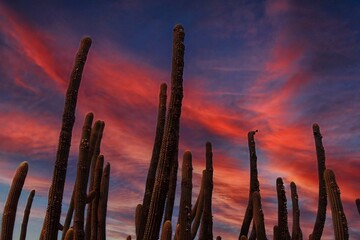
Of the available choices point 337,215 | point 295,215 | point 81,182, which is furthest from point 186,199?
point 295,215

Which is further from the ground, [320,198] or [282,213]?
[320,198]

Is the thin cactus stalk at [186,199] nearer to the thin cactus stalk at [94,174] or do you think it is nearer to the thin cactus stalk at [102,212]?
the thin cactus stalk at [94,174]

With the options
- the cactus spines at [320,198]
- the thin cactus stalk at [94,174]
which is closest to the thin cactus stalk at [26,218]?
the thin cactus stalk at [94,174]

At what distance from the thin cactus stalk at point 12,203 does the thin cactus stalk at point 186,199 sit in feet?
5.90

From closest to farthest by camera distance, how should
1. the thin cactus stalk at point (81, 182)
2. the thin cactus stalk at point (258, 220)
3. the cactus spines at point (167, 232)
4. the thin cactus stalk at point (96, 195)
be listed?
1. the cactus spines at point (167, 232)
2. the thin cactus stalk at point (81, 182)
3. the thin cactus stalk at point (258, 220)
4. the thin cactus stalk at point (96, 195)

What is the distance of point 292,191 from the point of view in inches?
303

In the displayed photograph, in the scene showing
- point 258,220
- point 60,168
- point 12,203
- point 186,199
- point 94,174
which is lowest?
point 12,203

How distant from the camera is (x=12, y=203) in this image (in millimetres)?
4371

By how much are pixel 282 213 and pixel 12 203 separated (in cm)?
349

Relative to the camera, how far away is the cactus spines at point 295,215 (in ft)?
23.2

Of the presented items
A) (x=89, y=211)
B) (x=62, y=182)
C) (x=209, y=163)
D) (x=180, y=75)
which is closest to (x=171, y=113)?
(x=180, y=75)

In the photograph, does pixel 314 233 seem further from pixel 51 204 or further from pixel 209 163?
pixel 51 204

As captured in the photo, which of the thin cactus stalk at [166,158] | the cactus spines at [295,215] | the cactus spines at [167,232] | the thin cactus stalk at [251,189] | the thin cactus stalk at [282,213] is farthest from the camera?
the cactus spines at [295,215]

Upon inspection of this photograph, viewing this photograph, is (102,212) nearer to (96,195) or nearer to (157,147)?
(96,195)
